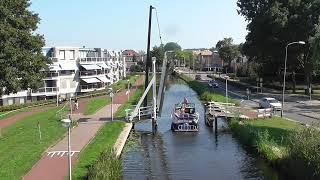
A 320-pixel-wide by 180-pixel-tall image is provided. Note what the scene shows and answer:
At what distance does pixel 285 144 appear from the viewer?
35562 millimetres

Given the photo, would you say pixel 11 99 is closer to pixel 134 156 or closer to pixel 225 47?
pixel 134 156

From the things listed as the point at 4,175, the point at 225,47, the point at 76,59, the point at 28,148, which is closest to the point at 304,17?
the point at 76,59

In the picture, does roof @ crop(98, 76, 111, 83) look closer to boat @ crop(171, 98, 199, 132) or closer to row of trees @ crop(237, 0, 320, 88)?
row of trees @ crop(237, 0, 320, 88)

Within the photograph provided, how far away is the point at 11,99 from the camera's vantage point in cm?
8275

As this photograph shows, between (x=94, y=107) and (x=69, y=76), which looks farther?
(x=69, y=76)

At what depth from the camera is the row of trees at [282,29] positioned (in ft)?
267

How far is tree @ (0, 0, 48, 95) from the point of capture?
44.8 metres

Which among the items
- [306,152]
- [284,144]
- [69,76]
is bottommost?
[284,144]

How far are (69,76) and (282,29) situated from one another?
132ft

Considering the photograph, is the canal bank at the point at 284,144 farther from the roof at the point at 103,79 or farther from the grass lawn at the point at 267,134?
the roof at the point at 103,79

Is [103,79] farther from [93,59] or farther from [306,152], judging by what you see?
[306,152]

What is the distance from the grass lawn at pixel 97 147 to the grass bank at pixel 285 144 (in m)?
10.5

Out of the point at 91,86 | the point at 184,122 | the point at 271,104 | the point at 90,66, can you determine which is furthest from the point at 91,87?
the point at 184,122

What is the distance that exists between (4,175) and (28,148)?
8319 mm
